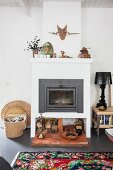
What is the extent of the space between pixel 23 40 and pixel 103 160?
2925 mm

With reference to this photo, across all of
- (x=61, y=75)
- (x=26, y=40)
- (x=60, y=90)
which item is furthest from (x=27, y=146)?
(x=26, y=40)

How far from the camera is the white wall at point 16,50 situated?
14.4 feet

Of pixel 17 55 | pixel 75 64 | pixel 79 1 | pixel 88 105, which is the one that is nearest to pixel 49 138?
pixel 88 105

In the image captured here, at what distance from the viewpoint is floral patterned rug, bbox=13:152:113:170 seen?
2676mm

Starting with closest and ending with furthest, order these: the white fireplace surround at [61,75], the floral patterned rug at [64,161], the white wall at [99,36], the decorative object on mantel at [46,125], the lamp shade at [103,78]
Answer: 1. the floral patterned rug at [64,161]
2. the white fireplace surround at [61,75]
3. the decorative object on mantel at [46,125]
4. the lamp shade at [103,78]
5. the white wall at [99,36]

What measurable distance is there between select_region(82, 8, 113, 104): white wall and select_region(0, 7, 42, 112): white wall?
103 cm

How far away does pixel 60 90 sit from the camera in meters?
4.04

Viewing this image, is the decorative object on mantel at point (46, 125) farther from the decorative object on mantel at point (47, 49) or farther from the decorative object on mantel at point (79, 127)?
the decorative object on mantel at point (47, 49)

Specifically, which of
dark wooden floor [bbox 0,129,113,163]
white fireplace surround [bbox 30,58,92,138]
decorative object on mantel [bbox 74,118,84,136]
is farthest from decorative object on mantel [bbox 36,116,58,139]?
decorative object on mantel [bbox 74,118,84,136]

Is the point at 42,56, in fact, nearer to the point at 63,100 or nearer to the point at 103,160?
the point at 63,100

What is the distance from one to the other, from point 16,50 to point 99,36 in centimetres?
184

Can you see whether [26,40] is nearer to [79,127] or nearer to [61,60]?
[61,60]

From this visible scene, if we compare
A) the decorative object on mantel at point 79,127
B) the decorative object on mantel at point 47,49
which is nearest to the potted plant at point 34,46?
the decorative object on mantel at point 47,49

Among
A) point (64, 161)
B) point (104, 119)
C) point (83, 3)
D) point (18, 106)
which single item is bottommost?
point (64, 161)
